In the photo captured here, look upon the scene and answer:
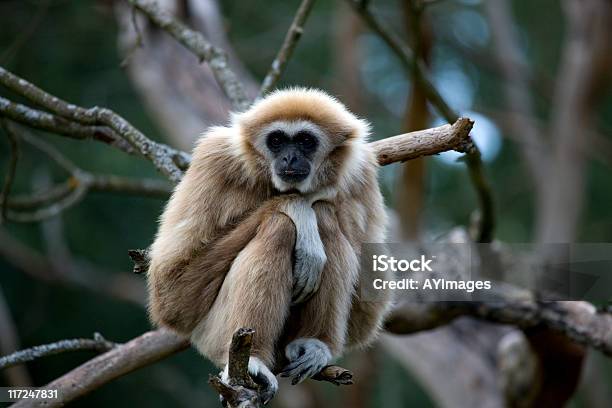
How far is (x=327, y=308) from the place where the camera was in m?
4.79

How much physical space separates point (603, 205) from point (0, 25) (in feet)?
49.3

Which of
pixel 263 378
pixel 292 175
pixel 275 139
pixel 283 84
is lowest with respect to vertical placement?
pixel 263 378

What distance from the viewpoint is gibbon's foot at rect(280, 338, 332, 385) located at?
4574 mm

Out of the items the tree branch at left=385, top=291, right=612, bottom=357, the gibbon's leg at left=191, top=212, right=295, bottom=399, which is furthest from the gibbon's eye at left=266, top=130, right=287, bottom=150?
the tree branch at left=385, top=291, right=612, bottom=357

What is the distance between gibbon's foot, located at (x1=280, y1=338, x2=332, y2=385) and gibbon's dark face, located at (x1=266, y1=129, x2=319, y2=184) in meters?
1.07

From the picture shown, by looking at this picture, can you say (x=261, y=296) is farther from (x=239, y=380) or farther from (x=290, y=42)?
(x=290, y=42)

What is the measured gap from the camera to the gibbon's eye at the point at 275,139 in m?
5.05

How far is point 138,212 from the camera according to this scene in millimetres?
14453

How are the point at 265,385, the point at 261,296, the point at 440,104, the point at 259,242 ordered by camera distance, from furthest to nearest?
the point at 440,104 < the point at 259,242 < the point at 261,296 < the point at 265,385

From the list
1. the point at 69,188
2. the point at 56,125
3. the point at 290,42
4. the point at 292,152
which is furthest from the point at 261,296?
the point at 69,188

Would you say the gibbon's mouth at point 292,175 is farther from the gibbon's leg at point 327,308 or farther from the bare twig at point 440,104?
the bare twig at point 440,104

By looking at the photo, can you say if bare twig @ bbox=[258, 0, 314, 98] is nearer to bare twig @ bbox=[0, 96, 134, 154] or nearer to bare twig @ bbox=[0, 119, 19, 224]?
bare twig @ bbox=[0, 96, 134, 154]

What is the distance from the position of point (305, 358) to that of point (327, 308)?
37cm

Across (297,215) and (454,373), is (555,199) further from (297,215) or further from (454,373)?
(297,215)
